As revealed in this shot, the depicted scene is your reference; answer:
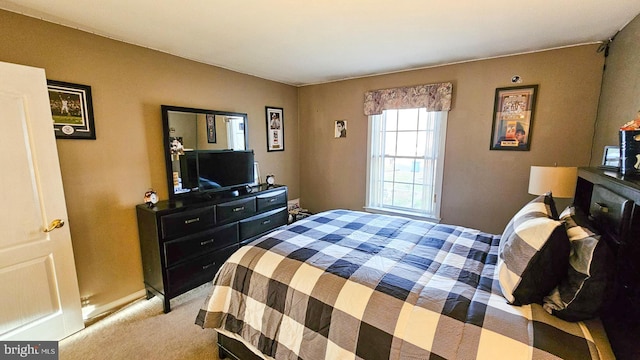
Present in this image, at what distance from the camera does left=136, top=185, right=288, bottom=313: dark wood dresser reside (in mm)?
2244

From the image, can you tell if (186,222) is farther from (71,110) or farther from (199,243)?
(71,110)

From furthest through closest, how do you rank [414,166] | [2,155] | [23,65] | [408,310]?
1. [414,166]
2. [23,65]
3. [2,155]
4. [408,310]

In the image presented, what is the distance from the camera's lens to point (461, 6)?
1.71 m

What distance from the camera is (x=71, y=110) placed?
6.60ft

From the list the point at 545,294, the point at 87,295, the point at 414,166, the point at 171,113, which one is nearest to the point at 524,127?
the point at 414,166

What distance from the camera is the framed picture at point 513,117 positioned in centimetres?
259

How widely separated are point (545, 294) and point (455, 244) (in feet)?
2.35

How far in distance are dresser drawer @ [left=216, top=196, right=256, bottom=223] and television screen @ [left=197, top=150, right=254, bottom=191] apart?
0.31 m

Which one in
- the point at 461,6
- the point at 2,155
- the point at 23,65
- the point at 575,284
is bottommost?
the point at 575,284

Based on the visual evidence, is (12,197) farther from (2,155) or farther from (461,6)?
(461,6)

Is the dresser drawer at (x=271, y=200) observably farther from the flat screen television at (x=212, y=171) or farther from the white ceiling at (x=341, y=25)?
the white ceiling at (x=341, y=25)

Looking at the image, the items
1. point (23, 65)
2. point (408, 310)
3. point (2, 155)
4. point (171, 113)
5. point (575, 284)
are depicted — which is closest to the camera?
point (575, 284)

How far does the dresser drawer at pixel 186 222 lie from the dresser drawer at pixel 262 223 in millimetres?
411

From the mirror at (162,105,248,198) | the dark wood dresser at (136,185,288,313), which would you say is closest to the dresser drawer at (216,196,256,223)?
the dark wood dresser at (136,185,288,313)
